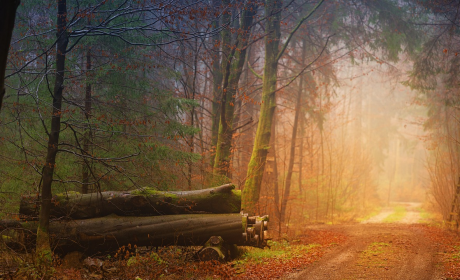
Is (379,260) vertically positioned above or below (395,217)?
above

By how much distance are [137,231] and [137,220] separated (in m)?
0.27

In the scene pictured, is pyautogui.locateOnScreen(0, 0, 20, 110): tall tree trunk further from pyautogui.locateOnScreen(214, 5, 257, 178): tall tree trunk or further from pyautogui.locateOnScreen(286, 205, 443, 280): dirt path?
pyautogui.locateOnScreen(214, 5, 257, 178): tall tree trunk

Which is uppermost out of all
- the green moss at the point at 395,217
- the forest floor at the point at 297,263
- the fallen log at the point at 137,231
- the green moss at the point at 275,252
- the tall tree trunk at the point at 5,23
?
the tall tree trunk at the point at 5,23

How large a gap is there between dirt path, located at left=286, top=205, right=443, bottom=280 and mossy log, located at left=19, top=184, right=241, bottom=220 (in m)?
2.88

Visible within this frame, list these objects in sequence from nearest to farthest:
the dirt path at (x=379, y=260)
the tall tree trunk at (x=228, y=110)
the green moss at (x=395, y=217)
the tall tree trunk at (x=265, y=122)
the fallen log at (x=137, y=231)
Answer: the dirt path at (x=379, y=260) → the fallen log at (x=137, y=231) → the tall tree trunk at (x=228, y=110) → the tall tree trunk at (x=265, y=122) → the green moss at (x=395, y=217)

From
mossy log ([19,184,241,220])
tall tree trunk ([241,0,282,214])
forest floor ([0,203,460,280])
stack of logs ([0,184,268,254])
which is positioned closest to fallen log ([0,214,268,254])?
stack of logs ([0,184,268,254])

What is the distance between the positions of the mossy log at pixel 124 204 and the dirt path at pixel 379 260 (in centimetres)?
288

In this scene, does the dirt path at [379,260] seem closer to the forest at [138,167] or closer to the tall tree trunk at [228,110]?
the forest at [138,167]

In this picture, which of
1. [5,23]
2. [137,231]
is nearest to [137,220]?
[137,231]

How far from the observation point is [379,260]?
8656mm

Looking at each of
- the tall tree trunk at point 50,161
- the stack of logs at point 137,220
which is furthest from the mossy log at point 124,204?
the tall tree trunk at point 50,161

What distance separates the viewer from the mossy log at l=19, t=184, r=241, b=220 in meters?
8.05

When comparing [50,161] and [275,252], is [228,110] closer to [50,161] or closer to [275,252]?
[275,252]

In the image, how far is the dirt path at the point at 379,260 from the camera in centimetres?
728
